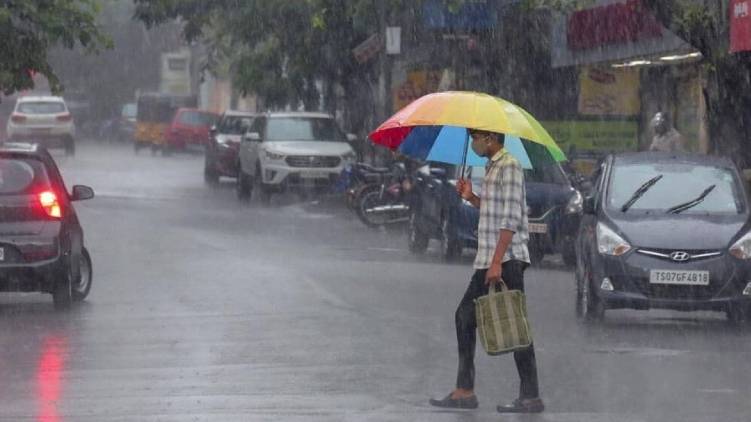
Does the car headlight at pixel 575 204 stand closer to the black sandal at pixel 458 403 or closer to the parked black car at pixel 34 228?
the parked black car at pixel 34 228

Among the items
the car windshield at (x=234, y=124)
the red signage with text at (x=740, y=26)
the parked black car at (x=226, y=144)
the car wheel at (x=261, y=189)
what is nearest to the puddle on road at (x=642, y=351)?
the red signage with text at (x=740, y=26)

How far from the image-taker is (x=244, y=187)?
3381cm

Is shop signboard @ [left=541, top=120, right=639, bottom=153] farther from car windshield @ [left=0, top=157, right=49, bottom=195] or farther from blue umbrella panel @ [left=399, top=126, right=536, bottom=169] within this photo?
blue umbrella panel @ [left=399, top=126, right=536, bottom=169]

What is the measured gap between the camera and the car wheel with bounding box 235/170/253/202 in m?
33.5

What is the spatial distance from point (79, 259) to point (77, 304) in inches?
16.2

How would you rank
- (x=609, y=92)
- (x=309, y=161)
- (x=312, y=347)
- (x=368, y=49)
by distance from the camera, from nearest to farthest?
(x=312, y=347), (x=609, y=92), (x=309, y=161), (x=368, y=49)

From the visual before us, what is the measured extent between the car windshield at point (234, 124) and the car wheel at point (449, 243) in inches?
734

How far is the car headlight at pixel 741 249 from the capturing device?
1410 centimetres

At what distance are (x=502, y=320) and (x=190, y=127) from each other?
48.2 meters

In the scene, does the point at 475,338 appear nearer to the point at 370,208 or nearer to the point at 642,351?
the point at 642,351

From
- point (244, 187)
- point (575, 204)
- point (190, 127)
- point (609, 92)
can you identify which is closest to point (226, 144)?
point (244, 187)

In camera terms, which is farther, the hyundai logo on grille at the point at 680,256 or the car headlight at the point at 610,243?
the car headlight at the point at 610,243

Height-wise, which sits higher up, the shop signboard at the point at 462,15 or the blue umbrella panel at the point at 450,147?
the shop signboard at the point at 462,15

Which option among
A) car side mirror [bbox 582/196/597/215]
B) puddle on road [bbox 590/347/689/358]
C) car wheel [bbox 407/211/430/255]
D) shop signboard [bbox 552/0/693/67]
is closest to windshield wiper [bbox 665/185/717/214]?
car side mirror [bbox 582/196/597/215]
